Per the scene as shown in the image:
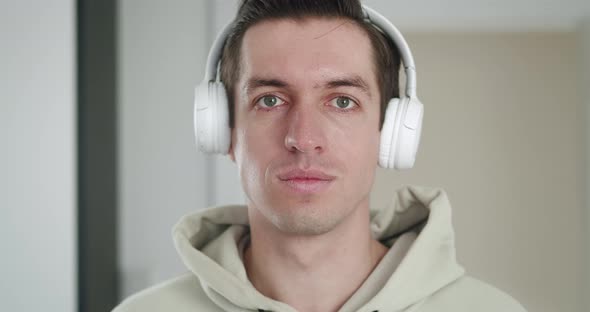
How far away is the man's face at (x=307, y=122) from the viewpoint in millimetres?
1292

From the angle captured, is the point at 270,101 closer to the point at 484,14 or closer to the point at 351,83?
the point at 351,83

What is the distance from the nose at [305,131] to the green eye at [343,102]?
6 cm

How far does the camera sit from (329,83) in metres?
1.34

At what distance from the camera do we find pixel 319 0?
1.43 metres

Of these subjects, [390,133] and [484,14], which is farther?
[484,14]

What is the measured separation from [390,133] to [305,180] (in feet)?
0.75

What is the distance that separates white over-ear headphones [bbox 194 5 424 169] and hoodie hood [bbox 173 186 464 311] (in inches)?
6.7

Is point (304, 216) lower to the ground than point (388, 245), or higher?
higher
